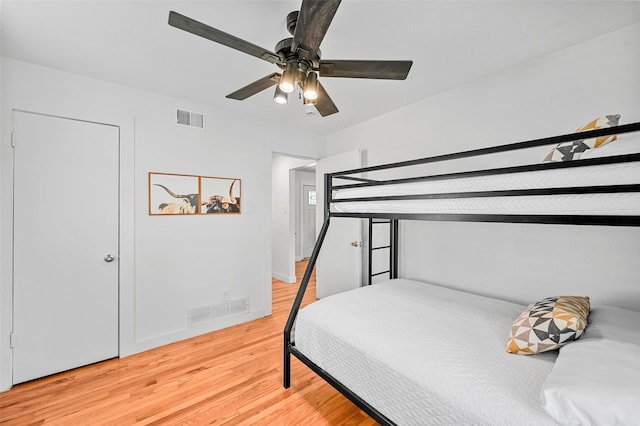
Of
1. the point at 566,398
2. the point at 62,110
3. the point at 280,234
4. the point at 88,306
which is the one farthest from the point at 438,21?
the point at 280,234

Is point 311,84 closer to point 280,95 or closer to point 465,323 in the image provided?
point 280,95

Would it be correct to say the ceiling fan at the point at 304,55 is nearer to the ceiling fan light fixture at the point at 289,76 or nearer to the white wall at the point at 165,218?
the ceiling fan light fixture at the point at 289,76

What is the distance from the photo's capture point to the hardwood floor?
167 centimetres

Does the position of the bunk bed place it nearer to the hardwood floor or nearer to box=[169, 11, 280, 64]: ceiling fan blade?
the hardwood floor

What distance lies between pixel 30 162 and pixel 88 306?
1.24m

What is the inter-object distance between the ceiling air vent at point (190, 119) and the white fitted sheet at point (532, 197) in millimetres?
2166

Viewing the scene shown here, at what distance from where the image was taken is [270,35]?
1.74 meters

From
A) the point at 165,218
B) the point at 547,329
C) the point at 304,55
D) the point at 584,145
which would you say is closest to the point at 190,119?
the point at 165,218

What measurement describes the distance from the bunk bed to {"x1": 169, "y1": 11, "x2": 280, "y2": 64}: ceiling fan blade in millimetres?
1088

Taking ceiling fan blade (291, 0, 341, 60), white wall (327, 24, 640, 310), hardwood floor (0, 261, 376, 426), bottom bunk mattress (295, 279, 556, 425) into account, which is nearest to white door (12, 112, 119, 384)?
hardwood floor (0, 261, 376, 426)

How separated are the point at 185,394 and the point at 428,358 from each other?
5.65ft

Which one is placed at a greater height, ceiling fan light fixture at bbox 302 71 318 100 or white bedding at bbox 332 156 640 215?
ceiling fan light fixture at bbox 302 71 318 100

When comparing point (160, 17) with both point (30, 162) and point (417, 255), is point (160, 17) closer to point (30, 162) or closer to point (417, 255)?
point (30, 162)

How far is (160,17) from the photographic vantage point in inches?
62.7
